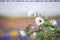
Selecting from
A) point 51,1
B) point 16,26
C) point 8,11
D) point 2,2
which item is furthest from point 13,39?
point 51,1

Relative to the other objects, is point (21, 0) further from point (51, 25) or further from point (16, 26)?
point (51, 25)

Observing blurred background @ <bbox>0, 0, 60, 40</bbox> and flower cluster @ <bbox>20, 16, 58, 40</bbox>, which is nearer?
flower cluster @ <bbox>20, 16, 58, 40</bbox>

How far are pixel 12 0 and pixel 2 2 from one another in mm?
114

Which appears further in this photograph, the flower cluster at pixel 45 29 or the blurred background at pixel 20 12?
the blurred background at pixel 20 12

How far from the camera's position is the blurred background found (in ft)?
4.55

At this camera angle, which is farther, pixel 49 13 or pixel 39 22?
pixel 49 13

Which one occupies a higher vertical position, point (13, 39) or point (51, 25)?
point (51, 25)

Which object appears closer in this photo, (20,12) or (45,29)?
(45,29)

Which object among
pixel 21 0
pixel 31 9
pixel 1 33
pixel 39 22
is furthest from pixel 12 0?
pixel 39 22

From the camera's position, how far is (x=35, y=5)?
4.60ft

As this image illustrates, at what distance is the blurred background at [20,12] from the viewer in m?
1.39

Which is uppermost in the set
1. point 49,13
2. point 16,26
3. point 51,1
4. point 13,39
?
point 51,1

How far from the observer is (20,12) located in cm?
142

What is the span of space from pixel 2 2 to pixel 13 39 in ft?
1.42
